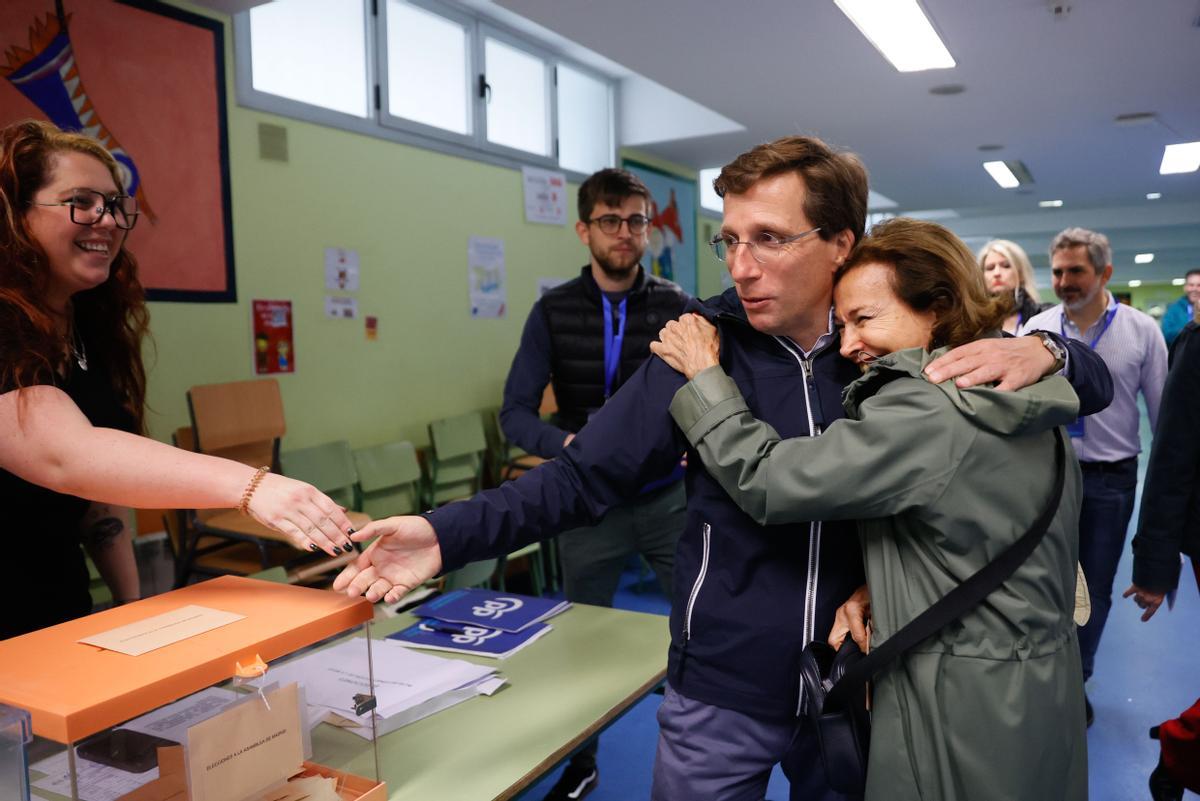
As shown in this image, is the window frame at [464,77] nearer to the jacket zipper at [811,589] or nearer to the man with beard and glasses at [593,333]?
the man with beard and glasses at [593,333]

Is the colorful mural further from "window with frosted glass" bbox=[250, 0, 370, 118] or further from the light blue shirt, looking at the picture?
the light blue shirt

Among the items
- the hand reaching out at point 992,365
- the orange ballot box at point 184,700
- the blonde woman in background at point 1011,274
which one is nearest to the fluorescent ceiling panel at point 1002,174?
the blonde woman in background at point 1011,274

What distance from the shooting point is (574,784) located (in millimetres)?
2641

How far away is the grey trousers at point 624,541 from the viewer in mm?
2555

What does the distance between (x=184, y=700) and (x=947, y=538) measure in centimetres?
102

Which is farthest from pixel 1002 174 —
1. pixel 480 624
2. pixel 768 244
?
pixel 480 624

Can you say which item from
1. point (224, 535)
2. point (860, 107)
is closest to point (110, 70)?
point (224, 535)

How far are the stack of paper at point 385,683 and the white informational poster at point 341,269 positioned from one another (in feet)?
9.65

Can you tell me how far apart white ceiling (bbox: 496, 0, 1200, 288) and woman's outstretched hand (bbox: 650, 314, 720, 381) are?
2.75m

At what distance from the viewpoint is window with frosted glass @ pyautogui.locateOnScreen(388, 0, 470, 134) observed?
4797 mm

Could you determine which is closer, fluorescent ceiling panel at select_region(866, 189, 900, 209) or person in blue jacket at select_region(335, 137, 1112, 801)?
person in blue jacket at select_region(335, 137, 1112, 801)

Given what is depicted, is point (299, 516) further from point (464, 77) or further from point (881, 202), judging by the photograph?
point (881, 202)

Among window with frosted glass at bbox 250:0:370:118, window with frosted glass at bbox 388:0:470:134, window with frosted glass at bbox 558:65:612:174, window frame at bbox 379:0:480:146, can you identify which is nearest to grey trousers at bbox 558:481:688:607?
window with frosted glass at bbox 250:0:370:118

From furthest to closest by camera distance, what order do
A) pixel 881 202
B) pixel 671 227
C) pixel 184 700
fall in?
pixel 881 202, pixel 671 227, pixel 184 700
